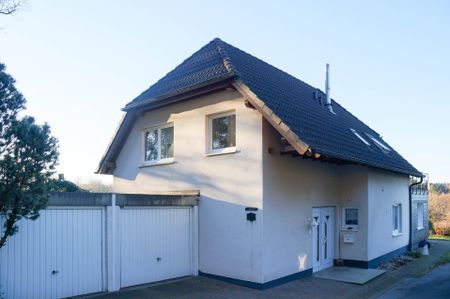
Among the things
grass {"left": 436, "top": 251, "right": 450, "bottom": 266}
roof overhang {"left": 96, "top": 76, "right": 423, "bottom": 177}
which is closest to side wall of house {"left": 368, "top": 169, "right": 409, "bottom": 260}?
roof overhang {"left": 96, "top": 76, "right": 423, "bottom": 177}

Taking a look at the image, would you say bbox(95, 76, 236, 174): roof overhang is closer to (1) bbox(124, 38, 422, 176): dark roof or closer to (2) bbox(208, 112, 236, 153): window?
(1) bbox(124, 38, 422, 176): dark roof

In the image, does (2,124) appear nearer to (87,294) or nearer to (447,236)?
(87,294)

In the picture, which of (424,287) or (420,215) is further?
(420,215)

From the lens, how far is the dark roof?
35.1 ft

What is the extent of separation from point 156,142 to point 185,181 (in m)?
2.21

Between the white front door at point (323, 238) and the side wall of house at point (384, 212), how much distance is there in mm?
1265

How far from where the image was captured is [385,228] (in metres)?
14.8

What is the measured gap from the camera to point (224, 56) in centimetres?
1223

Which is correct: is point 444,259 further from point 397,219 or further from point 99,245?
point 99,245

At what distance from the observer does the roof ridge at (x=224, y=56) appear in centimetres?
1077

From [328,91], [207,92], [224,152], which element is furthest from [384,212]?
[207,92]

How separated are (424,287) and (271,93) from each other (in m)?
6.84

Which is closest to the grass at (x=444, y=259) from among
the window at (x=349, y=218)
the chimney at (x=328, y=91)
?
the window at (x=349, y=218)

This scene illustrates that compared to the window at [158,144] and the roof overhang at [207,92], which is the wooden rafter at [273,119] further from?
the window at [158,144]
